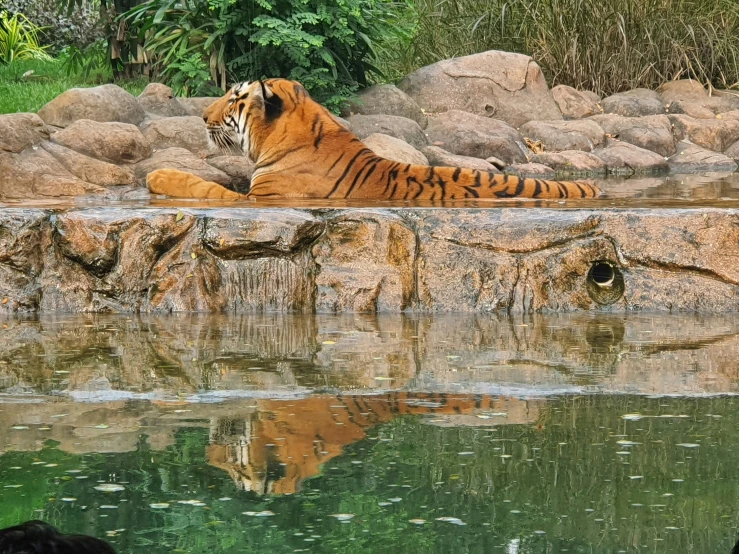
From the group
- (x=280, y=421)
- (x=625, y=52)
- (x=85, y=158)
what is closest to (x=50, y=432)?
(x=280, y=421)

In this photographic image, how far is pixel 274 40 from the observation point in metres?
13.2

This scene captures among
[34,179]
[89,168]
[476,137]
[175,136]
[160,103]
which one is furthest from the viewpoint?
[476,137]

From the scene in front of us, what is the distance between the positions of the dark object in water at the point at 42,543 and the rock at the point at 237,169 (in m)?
10.0

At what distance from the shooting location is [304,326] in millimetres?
6703

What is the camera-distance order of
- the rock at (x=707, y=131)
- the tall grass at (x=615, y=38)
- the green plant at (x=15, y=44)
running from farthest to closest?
the green plant at (x=15, y=44), the tall grass at (x=615, y=38), the rock at (x=707, y=131)

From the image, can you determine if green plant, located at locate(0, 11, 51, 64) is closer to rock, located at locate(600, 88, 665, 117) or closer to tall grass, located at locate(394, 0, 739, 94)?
tall grass, located at locate(394, 0, 739, 94)

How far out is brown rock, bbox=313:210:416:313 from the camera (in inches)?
284

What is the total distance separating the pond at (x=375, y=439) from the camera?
3.31 m

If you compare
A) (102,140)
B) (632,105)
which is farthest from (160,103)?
(632,105)

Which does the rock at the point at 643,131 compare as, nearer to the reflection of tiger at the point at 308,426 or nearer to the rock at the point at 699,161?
the rock at the point at 699,161

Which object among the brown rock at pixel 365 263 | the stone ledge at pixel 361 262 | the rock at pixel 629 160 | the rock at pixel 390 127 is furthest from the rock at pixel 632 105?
the brown rock at pixel 365 263

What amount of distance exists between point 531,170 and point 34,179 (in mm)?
5571

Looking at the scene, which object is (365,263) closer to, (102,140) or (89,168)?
(89,168)

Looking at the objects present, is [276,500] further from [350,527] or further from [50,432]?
[50,432]
